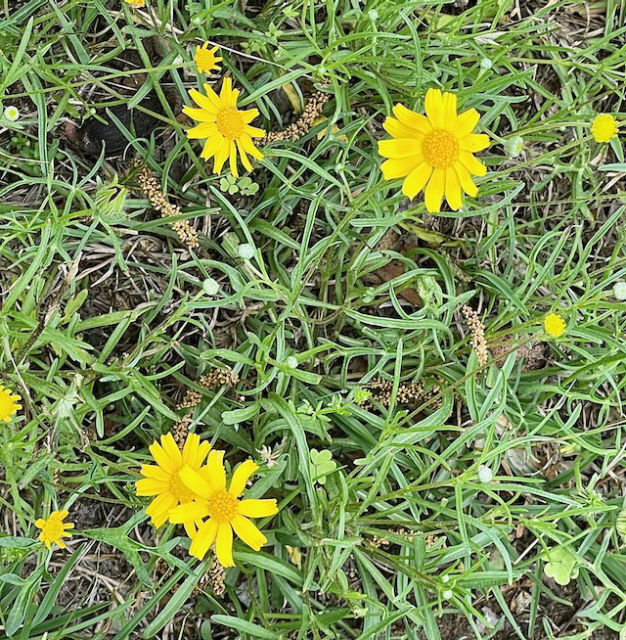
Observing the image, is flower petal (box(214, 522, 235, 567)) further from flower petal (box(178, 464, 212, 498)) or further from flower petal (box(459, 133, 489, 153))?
flower petal (box(459, 133, 489, 153))

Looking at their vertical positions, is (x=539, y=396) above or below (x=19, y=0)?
below

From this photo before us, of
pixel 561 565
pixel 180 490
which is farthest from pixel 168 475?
pixel 561 565

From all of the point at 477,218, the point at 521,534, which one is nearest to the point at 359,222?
the point at 477,218

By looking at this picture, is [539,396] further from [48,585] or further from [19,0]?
[19,0]

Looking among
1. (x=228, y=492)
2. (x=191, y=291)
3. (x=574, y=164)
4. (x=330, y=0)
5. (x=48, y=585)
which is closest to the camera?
(x=228, y=492)

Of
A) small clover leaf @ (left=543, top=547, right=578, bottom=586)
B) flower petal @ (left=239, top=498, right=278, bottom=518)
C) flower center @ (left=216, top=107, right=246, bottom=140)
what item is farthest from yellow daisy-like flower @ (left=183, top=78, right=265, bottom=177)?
small clover leaf @ (left=543, top=547, right=578, bottom=586)

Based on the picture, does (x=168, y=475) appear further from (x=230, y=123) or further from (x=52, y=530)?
(x=230, y=123)

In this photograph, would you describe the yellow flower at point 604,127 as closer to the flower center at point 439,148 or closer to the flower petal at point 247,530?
the flower center at point 439,148
